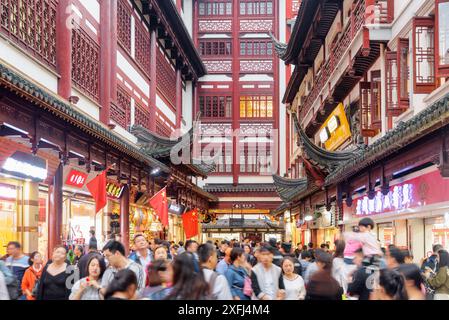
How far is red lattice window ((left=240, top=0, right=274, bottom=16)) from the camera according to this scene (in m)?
53.6

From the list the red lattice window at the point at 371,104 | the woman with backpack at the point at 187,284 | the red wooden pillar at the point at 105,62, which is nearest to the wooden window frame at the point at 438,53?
the red lattice window at the point at 371,104

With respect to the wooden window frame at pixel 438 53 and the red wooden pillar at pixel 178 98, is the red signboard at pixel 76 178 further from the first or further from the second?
the red wooden pillar at pixel 178 98

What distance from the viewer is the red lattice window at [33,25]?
15.6 meters

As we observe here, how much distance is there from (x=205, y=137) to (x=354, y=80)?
3033 cm

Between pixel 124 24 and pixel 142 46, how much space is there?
4.14 meters

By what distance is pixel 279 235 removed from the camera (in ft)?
173

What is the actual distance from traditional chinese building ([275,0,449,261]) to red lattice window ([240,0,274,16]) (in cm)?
2142

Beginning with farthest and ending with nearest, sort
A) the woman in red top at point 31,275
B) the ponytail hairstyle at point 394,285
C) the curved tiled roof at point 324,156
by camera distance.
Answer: the curved tiled roof at point 324,156
the woman in red top at point 31,275
the ponytail hairstyle at point 394,285

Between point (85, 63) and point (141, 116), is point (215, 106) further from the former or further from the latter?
point (85, 63)

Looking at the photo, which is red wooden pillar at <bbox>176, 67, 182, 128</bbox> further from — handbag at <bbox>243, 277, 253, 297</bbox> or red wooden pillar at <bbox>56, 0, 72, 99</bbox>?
handbag at <bbox>243, 277, 253, 297</bbox>

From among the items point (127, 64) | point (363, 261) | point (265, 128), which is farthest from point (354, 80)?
point (265, 128)

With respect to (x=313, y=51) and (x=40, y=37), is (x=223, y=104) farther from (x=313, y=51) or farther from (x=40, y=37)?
(x=40, y=37)

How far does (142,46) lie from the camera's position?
31594mm

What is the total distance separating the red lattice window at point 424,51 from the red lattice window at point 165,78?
22287 millimetres
